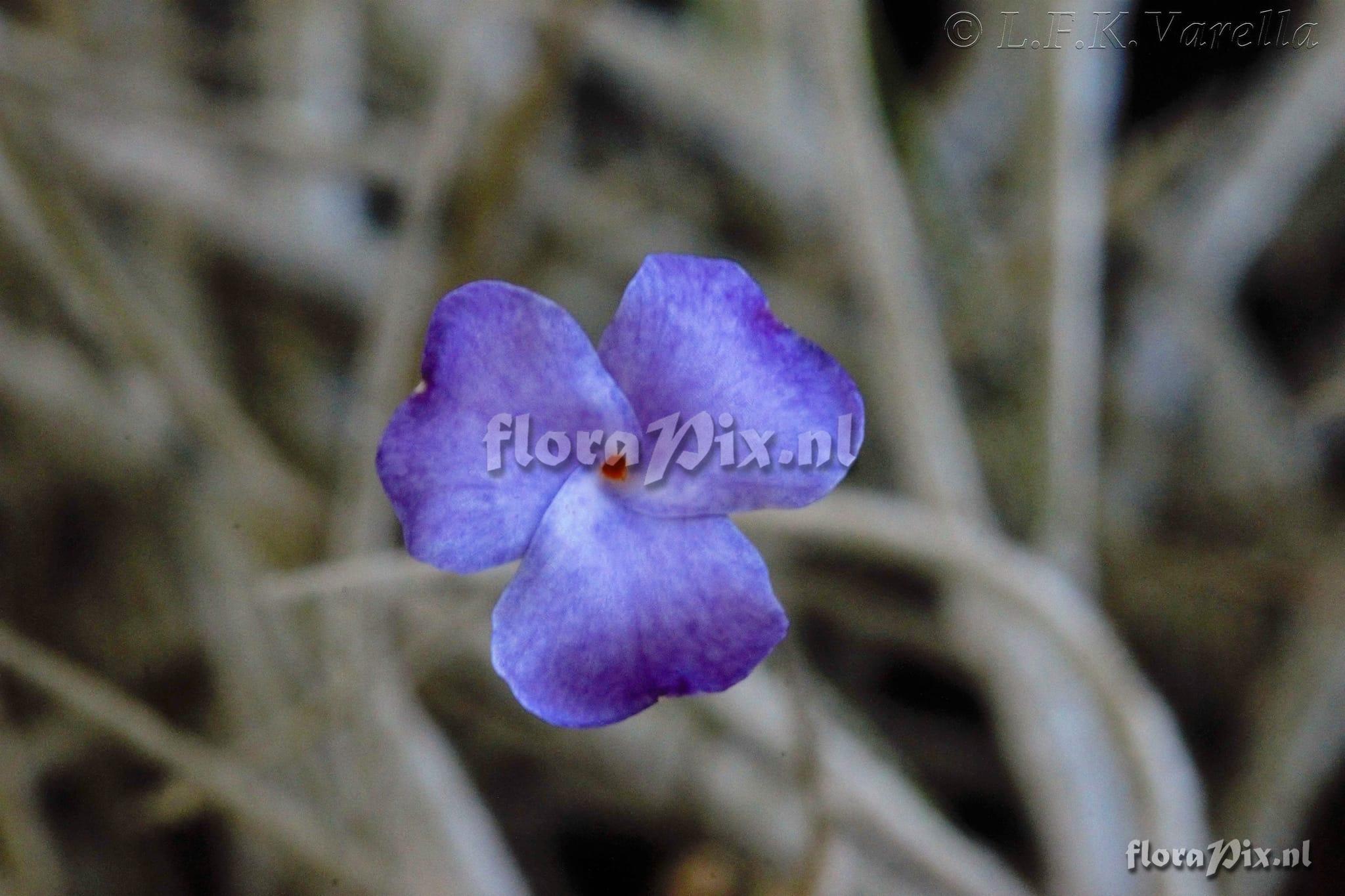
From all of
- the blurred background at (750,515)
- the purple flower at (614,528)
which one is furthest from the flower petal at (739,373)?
the blurred background at (750,515)

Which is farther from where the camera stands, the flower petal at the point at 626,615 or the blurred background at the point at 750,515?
the blurred background at the point at 750,515

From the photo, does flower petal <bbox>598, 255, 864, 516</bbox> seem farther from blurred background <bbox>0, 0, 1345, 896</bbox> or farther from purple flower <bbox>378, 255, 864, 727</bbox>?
blurred background <bbox>0, 0, 1345, 896</bbox>

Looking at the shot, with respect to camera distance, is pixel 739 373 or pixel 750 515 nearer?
pixel 739 373

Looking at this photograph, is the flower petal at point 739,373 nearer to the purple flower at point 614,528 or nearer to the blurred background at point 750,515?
the purple flower at point 614,528

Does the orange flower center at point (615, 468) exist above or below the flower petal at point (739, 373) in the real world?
below

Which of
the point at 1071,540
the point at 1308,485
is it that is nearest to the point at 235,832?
the point at 1071,540

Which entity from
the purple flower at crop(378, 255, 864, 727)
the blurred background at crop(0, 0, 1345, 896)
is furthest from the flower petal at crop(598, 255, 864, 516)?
the blurred background at crop(0, 0, 1345, 896)
